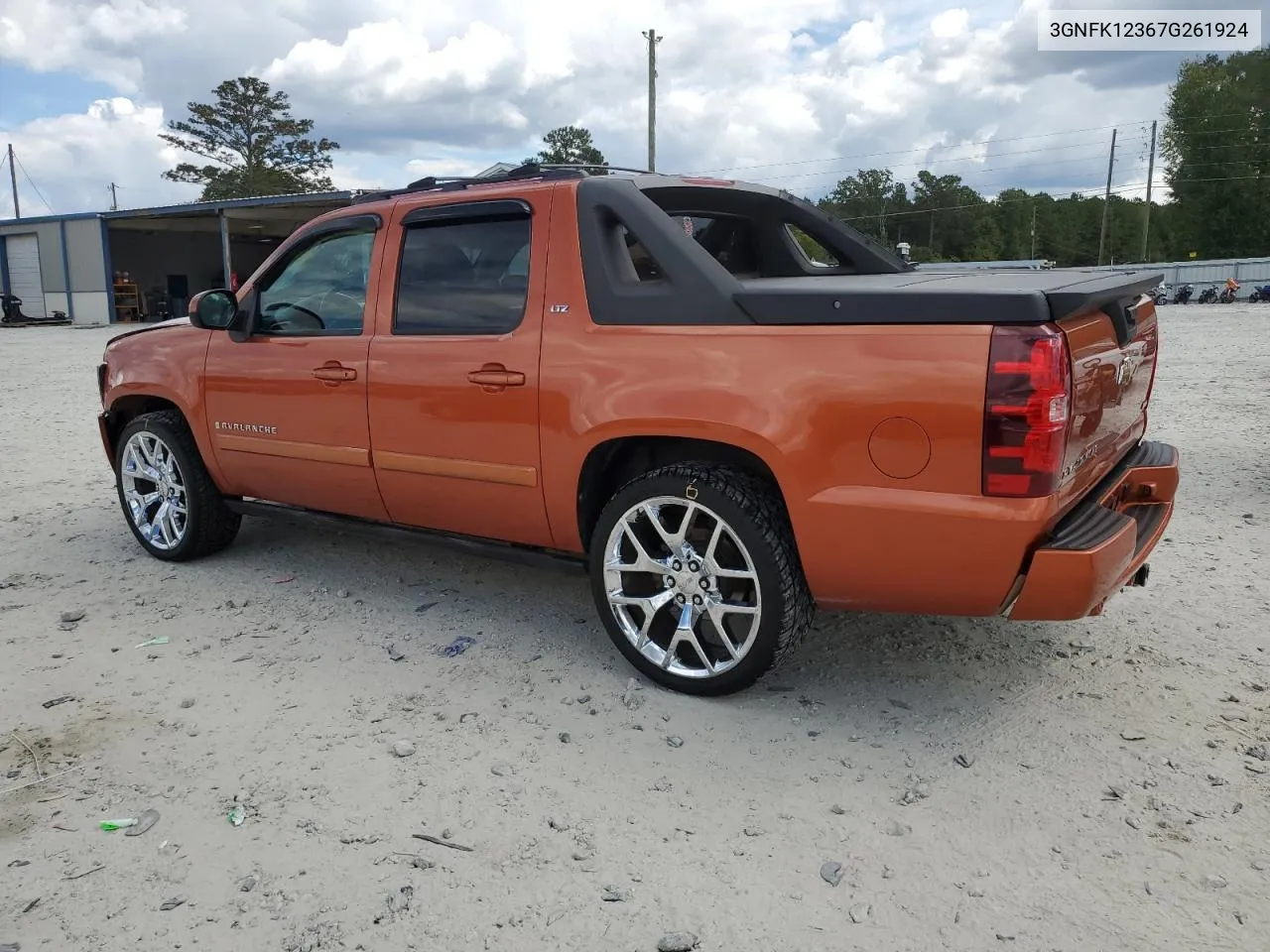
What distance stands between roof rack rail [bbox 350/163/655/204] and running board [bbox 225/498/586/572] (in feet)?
4.80

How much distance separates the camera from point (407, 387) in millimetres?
4004

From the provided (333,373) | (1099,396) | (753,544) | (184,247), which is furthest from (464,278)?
(184,247)

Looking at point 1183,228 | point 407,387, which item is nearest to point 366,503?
point 407,387

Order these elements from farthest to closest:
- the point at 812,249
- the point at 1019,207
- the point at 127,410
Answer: the point at 1019,207 → the point at 812,249 → the point at 127,410

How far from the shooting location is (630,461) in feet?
12.2

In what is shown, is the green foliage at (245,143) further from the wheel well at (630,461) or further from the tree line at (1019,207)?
the wheel well at (630,461)

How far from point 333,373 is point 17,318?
3544 cm

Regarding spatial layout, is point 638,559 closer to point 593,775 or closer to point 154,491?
point 593,775

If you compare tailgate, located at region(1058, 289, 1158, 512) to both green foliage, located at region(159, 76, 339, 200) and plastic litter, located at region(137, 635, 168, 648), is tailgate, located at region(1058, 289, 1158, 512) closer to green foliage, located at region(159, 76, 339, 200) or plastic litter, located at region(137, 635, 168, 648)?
plastic litter, located at region(137, 635, 168, 648)

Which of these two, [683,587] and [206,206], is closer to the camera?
[683,587]

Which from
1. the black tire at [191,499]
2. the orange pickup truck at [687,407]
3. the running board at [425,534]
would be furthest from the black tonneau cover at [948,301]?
the black tire at [191,499]

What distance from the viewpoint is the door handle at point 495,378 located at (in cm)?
370

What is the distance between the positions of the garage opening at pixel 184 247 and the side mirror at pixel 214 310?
2460 centimetres

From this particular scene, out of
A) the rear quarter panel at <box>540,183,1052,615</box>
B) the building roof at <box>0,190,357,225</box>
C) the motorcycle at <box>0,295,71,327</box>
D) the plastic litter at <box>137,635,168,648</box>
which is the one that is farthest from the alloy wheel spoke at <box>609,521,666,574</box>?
the motorcycle at <box>0,295,71,327</box>
